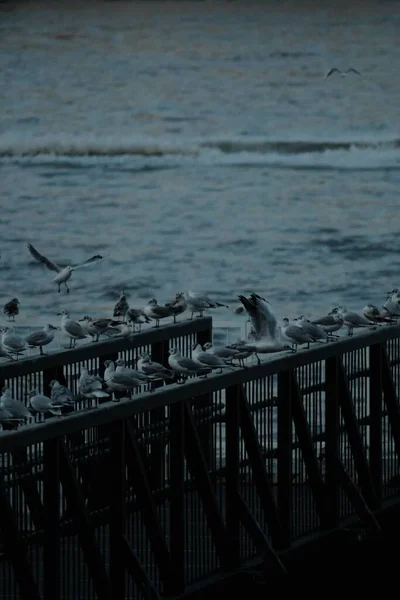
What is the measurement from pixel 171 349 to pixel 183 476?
3.24ft

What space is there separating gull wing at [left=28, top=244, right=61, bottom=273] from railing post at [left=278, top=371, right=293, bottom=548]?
5739 mm

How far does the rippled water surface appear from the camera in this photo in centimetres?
1395

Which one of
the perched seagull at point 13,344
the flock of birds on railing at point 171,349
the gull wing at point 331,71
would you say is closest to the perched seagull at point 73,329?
the flock of birds on railing at point 171,349

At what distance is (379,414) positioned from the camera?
9258mm

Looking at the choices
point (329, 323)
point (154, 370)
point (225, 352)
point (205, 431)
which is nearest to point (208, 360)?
point (225, 352)

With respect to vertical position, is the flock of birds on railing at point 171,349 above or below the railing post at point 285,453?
above

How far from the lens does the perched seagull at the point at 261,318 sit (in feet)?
26.6

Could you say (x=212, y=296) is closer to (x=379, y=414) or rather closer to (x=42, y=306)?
(x=42, y=306)

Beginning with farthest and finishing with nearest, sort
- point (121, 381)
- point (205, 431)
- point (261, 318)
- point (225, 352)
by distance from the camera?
point (205, 431)
point (261, 318)
point (225, 352)
point (121, 381)

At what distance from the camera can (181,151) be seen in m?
14.4

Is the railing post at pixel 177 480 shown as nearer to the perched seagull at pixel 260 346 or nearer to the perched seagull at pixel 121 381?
the perched seagull at pixel 121 381

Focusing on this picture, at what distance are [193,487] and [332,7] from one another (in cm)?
727

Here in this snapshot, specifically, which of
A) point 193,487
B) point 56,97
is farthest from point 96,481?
point 56,97

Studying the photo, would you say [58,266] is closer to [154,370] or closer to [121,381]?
[154,370]
